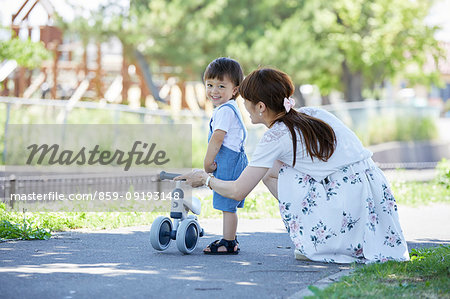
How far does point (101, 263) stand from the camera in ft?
16.0

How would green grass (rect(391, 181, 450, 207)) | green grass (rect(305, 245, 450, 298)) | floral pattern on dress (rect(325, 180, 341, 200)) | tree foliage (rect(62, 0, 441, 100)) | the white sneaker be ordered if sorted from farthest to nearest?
tree foliage (rect(62, 0, 441, 100)) → green grass (rect(391, 181, 450, 207)) → the white sneaker → floral pattern on dress (rect(325, 180, 341, 200)) → green grass (rect(305, 245, 450, 298))

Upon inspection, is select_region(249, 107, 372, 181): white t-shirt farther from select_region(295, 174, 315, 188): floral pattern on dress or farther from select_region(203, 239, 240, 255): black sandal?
select_region(203, 239, 240, 255): black sandal

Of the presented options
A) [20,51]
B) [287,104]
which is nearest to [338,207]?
[287,104]

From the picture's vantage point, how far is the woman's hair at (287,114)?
480 centimetres

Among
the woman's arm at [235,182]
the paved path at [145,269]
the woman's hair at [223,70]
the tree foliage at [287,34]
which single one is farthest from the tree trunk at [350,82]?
the woman's arm at [235,182]

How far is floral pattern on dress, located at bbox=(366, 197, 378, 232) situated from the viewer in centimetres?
487

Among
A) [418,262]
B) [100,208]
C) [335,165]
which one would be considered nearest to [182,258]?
[335,165]

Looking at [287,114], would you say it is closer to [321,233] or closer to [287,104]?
[287,104]

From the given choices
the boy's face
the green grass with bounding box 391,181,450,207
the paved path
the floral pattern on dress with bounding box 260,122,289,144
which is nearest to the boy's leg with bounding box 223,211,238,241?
the paved path

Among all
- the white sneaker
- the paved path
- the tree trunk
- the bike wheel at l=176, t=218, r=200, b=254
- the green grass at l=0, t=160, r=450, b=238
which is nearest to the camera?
the paved path

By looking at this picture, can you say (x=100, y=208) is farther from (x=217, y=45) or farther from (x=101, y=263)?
(x=217, y=45)

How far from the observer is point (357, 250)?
4918 mm

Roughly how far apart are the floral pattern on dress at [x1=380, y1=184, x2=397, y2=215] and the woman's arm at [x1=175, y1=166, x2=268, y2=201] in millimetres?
938

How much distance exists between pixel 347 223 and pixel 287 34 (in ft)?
62.5
